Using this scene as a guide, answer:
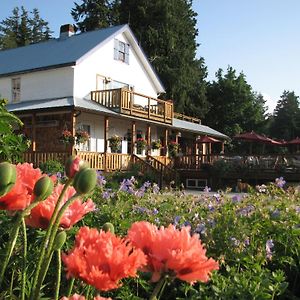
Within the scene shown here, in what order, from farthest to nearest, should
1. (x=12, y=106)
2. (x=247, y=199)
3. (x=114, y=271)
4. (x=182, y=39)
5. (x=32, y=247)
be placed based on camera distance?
(x=182, y=39) → (x=12, y=106) → (x=247, y=199) → (x=32, y=247) → (x=114, y=271)

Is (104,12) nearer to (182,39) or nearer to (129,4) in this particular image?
(129,4)

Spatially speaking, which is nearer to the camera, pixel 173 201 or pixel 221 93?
pixel 173 201

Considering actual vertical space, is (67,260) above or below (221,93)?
below

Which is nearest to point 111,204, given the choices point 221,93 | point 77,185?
point 77,185

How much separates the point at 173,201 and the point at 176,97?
3975 centimetres

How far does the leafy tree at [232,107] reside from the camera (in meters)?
52.8

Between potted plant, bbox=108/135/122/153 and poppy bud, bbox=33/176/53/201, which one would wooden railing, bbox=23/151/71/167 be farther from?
poppy bud, bbox=33/176/53/201

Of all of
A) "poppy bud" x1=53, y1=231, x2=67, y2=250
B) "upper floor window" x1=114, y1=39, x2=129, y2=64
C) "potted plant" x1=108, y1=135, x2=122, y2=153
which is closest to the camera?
"poppy bud" x1=53, y1=231, x2=67, y2=250

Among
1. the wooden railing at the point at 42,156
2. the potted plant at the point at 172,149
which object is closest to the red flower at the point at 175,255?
the wooden railing at the point at 42,156

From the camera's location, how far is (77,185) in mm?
1051

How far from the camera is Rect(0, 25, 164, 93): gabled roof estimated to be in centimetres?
2466

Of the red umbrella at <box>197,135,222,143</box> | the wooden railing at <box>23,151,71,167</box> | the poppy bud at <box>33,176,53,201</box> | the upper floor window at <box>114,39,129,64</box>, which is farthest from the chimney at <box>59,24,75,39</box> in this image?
the poppy bud at <box>33,176,53,201</box>

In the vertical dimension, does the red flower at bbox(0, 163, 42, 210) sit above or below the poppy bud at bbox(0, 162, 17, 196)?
below

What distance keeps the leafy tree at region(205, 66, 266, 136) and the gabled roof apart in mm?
24030
